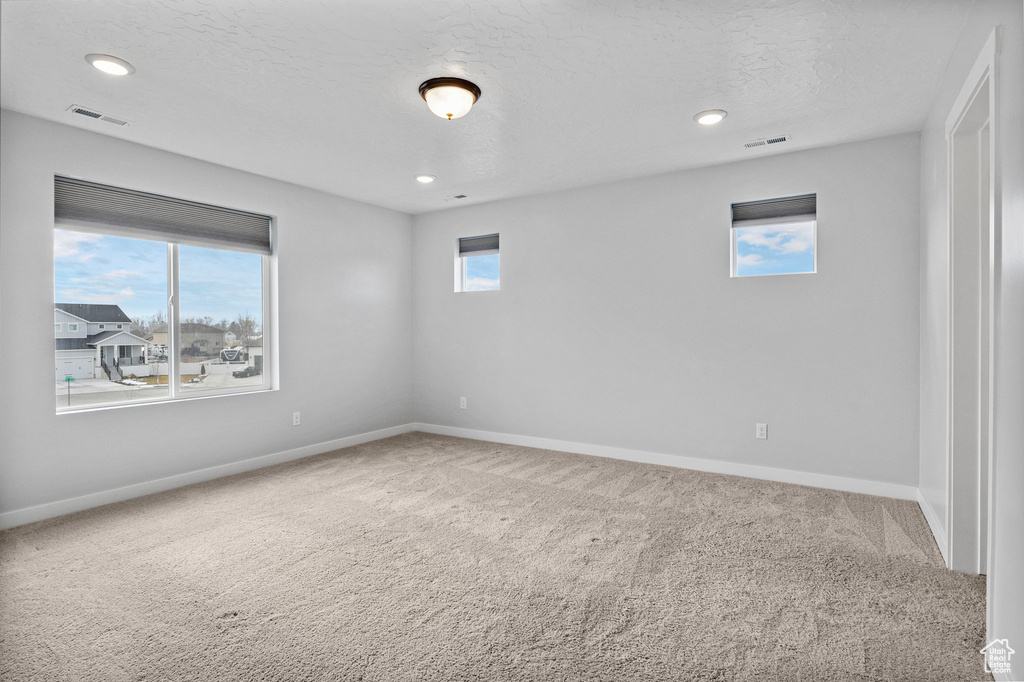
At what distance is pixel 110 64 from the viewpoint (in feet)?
8.54

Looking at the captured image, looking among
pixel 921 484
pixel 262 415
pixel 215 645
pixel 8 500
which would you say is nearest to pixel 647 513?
pixel 921 484

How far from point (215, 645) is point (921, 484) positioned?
4196 millimetres

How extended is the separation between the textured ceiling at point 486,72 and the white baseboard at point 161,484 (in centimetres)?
246

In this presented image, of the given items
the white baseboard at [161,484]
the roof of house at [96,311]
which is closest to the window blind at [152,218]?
the roof of house at [96,311]

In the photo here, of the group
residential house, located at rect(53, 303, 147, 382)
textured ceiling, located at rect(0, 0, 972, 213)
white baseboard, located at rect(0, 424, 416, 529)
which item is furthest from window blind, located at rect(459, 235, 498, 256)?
residential house, located at rect(53, 303, 147, 382)

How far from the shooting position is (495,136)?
12.1 ft

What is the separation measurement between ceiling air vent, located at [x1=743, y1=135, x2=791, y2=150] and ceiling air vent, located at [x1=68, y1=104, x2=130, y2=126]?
423 cm

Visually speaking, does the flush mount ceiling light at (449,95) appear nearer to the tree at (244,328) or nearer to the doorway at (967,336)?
the doorway at (967,336)

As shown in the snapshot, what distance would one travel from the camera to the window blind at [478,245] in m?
5.68

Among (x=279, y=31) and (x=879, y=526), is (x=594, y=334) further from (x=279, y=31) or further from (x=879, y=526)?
(x=279, y=31)

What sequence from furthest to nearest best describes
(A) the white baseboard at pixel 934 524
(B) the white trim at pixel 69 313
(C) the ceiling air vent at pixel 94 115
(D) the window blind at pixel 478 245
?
(D) the window blind at pixel 478 245
(B) the white trim at pixel 69 313
(C) the ceiling air vent at pixel 94 115
(A) the white baseboard at pixel 934 524

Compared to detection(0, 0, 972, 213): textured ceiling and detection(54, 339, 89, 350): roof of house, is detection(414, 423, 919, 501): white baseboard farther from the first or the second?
detection(54, 339, 89, 350): roof of house

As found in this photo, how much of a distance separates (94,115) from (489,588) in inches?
143

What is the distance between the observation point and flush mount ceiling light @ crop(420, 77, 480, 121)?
279 cm
